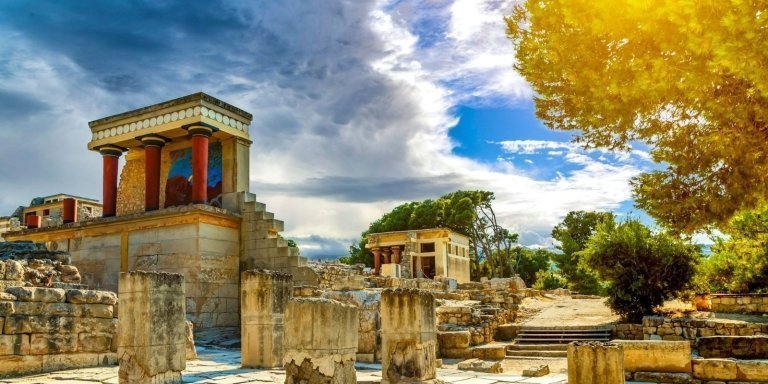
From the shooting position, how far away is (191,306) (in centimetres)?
1454

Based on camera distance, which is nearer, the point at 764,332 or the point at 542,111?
the point at 542,111

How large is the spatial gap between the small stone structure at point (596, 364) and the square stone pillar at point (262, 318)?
15.9ft

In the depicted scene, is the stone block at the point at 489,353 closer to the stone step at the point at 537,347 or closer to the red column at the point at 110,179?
the stone step at the point at 537,347

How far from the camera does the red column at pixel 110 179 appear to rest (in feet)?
61.4

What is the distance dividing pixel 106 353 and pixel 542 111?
30.3 feet

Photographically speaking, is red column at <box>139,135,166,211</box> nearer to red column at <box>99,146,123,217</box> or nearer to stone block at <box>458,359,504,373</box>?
red column at <box>99,146,123,217</box>

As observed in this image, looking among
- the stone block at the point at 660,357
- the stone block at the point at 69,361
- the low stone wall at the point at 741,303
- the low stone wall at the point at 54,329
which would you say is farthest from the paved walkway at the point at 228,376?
the low stone wall at the point at 741,303

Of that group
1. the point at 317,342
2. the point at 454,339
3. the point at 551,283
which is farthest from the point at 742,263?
the point at 551,283

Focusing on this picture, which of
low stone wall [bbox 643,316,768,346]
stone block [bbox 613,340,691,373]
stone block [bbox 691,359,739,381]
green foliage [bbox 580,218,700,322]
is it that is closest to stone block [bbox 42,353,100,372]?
stone block [bbox 613,340,691,373]

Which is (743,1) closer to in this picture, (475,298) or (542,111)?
(542,111)

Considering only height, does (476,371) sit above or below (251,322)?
below

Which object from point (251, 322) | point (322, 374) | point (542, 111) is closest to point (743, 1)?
point (542, 111)

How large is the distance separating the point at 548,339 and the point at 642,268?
362 centimetres

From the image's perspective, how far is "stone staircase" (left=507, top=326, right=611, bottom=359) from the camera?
14.1 meters
